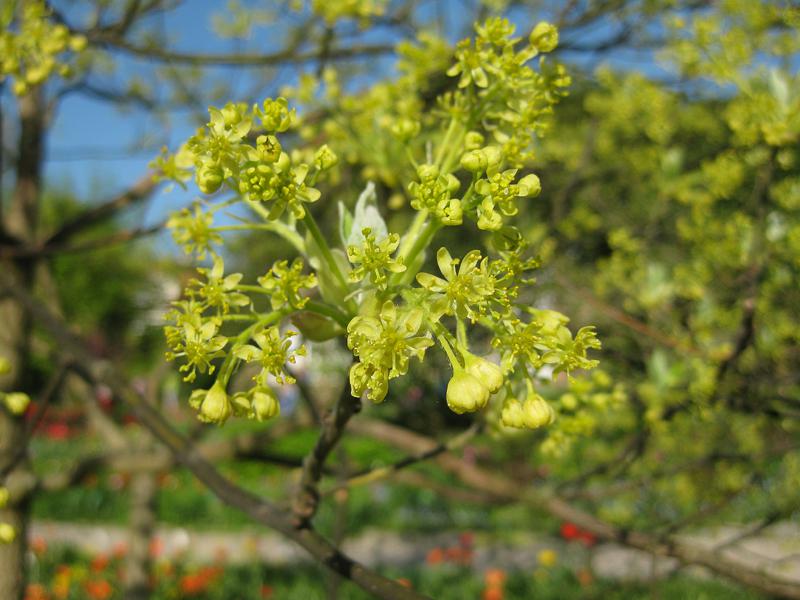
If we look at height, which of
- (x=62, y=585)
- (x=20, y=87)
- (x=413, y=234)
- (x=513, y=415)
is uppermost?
(x=20, y=87)

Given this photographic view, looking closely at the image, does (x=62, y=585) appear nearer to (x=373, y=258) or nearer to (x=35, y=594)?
(x=35, y=594)

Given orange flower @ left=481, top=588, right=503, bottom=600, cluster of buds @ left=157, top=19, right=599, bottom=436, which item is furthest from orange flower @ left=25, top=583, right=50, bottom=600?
cluster of buds @ left=157, top=19, right=599, bottom=436

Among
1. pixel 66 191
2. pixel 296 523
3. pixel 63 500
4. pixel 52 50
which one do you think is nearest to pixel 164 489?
pixel 63 500

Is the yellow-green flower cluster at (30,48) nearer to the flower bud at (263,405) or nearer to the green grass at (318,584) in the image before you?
the flower bud at (263,405)

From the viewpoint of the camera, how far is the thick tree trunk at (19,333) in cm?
217

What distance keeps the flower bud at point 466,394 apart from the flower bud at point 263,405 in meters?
0.24

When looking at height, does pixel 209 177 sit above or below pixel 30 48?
below

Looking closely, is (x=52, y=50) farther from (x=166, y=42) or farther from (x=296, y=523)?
(x=166, y=42)

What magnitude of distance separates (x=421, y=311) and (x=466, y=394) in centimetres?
12

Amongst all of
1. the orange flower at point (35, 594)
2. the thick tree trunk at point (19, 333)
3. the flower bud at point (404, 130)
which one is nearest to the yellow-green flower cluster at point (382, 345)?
the flower bud at point (404, 130)

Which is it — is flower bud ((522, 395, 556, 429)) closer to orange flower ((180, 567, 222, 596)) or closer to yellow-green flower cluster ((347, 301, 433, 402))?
yellow-green flower cluster ((347, 301, 433, 402))

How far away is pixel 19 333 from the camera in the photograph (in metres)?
2.64

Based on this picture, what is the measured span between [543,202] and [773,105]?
91.1 inches

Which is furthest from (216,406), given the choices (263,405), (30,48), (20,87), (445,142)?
(30,48)
